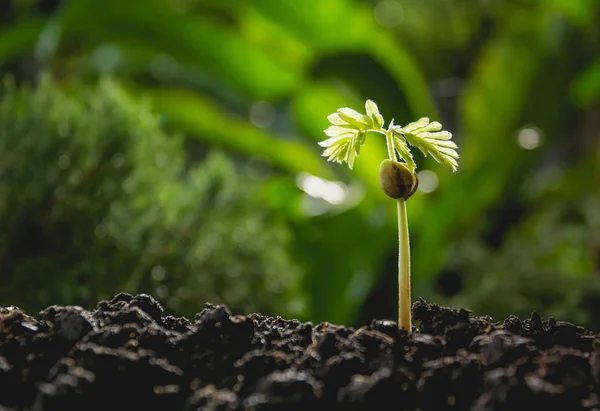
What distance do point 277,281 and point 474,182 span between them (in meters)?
0.56

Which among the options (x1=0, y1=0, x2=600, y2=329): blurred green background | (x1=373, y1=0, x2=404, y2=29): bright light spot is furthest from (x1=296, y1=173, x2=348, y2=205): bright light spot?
(x1=373, y1=0, x2=404, y2=29): bright light spot

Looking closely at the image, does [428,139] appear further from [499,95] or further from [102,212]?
[499,95]

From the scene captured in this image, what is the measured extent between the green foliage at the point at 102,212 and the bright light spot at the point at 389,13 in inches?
85.4

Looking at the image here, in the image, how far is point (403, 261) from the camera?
396 mm

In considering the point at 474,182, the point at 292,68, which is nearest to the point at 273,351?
the point at 474,182

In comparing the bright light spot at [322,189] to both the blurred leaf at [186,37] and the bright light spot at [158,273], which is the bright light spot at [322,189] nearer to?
the blurred leaf at [186,37]

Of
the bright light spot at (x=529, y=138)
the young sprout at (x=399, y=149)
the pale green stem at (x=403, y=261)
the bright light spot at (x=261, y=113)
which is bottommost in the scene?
the pale green stem at (x=403, y=261)

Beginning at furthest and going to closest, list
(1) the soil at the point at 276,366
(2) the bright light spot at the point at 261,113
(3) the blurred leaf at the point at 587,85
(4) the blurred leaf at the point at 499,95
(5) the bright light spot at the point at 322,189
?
(2) the bright light spot at the point at 261,113, (4) the blurred leaf at the point at 499,95, (3) the blurred leaf at the point at 587,85, (5) the bright light spot at the point at 322,189, (1) the soil at the point at 276,366

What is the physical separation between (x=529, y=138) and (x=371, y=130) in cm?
161

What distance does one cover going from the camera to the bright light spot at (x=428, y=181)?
164 cm

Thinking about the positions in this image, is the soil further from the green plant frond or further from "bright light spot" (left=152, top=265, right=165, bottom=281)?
"bright light spot" (left=152, top=265, right=165, bottom=281)

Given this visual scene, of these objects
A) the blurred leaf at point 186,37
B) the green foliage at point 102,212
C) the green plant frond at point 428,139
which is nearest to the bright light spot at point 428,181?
the blurred leaf at point 186,37

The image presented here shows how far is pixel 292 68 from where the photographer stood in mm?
1726

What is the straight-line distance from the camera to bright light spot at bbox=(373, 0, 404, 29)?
10.0ft
